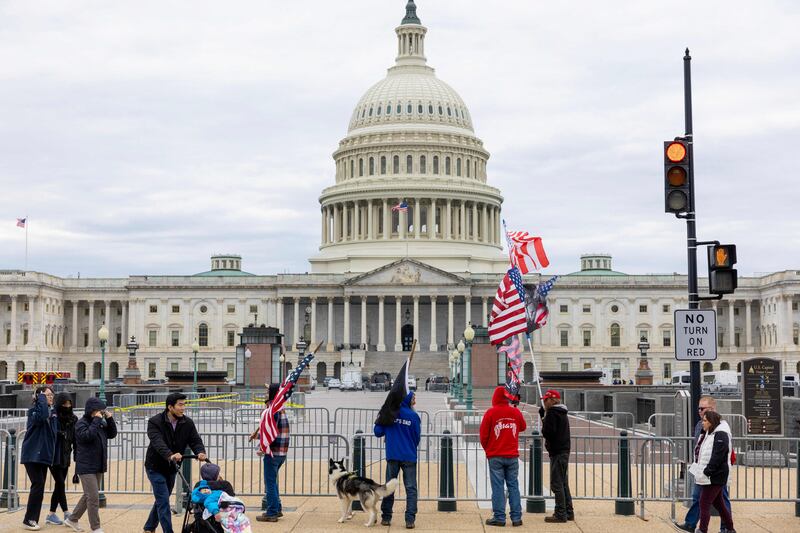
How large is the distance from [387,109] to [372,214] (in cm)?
1322

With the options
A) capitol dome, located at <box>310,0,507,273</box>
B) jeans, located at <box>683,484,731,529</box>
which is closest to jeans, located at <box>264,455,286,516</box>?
jeans, located at <box>683,484,731,529</box>

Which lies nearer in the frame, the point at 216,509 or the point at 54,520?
the point at 216,509

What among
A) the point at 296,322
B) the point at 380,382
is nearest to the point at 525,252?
the point at 380,382

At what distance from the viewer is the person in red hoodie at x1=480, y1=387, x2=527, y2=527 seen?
18.1m

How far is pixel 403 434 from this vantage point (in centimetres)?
1845

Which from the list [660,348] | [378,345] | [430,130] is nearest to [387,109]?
[430,130]

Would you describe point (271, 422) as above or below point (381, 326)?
below

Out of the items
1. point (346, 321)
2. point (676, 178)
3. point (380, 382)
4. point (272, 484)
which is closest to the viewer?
point (272, 484)

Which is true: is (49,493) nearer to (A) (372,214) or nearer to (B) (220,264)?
(A) (372,214)

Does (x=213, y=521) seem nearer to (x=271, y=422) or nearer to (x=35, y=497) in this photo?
(x=271, y=422)

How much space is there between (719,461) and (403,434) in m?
4.78

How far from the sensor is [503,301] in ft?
93.9

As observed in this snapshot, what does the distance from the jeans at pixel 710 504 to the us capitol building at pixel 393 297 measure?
101358 mm

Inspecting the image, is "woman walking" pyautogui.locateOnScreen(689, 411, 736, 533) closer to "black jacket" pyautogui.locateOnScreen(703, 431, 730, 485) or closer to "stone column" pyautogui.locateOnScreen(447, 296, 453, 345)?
"black jacket" pyautogui.locateOnScreen(703, 431, 730, 485)
